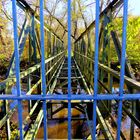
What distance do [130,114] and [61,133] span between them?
8048 millimetres

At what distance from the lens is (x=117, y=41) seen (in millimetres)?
3191

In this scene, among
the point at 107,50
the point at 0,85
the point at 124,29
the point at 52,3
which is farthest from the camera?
the point at 52,3

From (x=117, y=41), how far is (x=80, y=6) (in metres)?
21.4

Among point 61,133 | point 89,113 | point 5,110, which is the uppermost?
point 5,110

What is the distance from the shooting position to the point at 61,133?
10.4m

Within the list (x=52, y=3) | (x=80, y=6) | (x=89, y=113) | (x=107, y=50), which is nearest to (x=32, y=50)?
(x=107, y=50)

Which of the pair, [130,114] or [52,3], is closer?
[130,114]

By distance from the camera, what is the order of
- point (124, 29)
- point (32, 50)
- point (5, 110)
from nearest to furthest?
point (124, 29) < point (5, 110) < point (32, 50)

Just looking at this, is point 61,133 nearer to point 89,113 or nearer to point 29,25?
point 89,113

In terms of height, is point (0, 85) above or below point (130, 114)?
above

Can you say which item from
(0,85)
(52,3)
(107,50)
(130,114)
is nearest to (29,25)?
(107,50)

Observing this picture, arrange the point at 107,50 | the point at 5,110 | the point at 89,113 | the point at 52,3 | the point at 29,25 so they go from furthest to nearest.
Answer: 1. the point at 52,3
2. the point at 89,113
3. the point at 107,50
4. the point at 29,25
5. the point at 5,110

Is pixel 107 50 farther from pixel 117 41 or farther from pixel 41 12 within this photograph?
pixel 41 12

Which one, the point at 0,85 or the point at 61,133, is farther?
the point at 61,133
